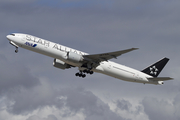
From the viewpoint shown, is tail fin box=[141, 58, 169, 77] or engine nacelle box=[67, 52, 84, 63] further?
tail fin box=[141, 58, 169, 77]

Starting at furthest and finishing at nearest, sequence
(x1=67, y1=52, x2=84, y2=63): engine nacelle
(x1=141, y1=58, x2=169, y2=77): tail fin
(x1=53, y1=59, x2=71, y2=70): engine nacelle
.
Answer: (x1=141, y1=58, x2=169, y2=77): tail fin < (x1=53, y1=59, x2=71, y2=70): engine nacelle < (x1=67, y1=52, x2=84, y2=63): engine nacelle

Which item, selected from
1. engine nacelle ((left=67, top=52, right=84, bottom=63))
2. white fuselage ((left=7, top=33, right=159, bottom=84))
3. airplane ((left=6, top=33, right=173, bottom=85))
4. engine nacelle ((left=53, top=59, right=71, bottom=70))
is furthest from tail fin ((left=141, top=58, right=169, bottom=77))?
engine nacelle ((left=53, top=59, right=71, bottom=70))

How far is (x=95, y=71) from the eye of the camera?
57938 mm

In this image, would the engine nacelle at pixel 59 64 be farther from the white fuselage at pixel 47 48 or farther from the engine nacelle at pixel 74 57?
the engine nacelle at pixel 74 57

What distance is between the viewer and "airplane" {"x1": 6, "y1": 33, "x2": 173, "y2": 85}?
53.2 metres

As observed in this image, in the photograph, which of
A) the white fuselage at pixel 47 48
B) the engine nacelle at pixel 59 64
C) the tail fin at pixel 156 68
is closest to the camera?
the white fuselage at pixel 47 48

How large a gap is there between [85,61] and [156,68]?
17091 mm

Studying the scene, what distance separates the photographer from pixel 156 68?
64062 mm

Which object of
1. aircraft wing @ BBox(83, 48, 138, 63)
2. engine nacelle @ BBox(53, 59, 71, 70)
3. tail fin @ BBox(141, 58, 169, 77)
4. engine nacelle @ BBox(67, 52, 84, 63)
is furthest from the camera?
tail fin @ BBox(141, 58, 169, 77)

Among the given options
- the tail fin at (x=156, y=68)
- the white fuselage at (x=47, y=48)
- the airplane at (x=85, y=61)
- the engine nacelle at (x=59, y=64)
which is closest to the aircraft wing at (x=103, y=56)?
the airplane at (x=85, y=61)

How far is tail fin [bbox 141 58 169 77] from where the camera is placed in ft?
207

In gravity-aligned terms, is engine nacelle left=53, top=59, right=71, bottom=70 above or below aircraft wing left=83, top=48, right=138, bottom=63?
below

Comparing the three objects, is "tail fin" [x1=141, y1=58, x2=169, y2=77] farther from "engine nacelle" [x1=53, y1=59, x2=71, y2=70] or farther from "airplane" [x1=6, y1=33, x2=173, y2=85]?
"engine nacelle" [x1=53, y1=59, x2=71, y2=70]

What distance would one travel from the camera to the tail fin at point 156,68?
207ft
